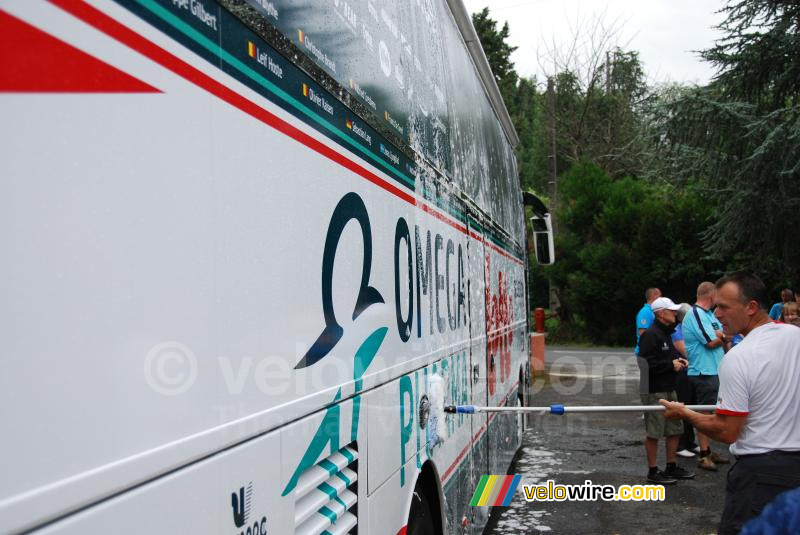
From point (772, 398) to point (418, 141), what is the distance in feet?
6.88

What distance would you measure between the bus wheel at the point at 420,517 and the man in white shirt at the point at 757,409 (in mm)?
1398

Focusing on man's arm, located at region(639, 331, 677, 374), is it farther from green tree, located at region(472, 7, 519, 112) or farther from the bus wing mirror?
green tree, located at region(472, 7, 519, 112)

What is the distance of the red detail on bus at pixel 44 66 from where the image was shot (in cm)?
102

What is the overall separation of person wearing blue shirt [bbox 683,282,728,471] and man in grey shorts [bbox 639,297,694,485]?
303 mm

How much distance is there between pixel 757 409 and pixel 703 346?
190 inches

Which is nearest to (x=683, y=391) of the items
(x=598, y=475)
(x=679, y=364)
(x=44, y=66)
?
(x=679, y=364)

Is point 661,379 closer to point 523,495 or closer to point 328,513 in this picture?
point 523,495

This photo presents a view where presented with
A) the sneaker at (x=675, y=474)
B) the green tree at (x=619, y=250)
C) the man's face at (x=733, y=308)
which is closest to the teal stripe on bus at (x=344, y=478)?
the man's face at (x=733, y=308)

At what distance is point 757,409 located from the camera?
12.2 ft

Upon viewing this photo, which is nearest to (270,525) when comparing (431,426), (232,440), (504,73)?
(232,440)

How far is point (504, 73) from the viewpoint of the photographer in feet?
120

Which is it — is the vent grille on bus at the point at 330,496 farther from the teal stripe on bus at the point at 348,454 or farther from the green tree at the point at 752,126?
the green tree at the point at 752,126

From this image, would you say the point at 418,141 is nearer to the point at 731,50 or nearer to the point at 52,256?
the point at 52,256

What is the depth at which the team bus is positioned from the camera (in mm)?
1062
